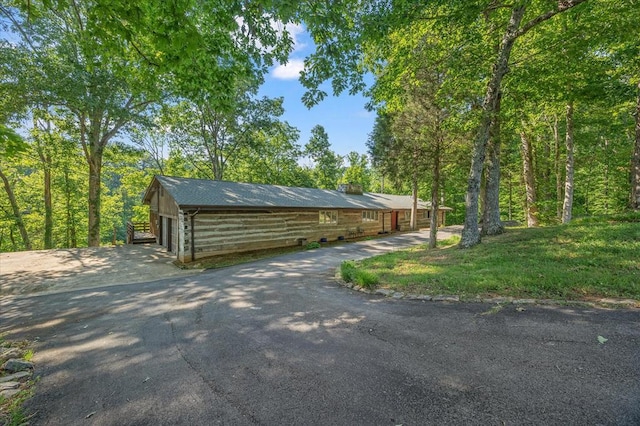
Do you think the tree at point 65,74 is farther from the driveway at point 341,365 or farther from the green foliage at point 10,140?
the driveway at point 341,365

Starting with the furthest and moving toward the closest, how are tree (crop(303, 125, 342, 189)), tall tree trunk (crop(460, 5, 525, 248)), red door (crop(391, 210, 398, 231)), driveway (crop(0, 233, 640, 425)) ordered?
tree (crop(303, 125, 342, 189)), red door (crop(391, 210, 398, 231)), tall tree trunk (crop(460, 5, 525, 248)), driveway (crop(0, 233, 640, 425))

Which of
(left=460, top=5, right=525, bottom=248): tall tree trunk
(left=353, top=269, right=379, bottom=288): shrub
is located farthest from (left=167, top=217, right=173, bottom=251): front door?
(left=460, top=5, right=525, bottom=248): tall tree trunk

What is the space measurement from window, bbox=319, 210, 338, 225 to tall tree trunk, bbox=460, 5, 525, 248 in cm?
1005

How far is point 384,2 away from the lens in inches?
238

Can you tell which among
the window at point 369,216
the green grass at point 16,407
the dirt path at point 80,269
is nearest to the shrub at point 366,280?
the green grass at point 16,407

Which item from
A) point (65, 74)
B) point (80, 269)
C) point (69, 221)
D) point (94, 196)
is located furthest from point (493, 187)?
point (69, 221)

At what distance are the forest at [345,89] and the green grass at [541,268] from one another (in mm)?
2004

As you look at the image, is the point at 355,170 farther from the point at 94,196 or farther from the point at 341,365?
the point at 341,365

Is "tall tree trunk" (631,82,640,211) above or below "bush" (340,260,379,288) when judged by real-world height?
above

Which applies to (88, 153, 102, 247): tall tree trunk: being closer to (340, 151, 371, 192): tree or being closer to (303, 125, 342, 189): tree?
(303, 125, 342, 189): tree

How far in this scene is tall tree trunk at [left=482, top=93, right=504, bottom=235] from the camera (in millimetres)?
10180

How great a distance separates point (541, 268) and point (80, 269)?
603 inches

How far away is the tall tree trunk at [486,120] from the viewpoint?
25.6ft

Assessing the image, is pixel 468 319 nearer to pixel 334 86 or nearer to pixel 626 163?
pixel 334 86
